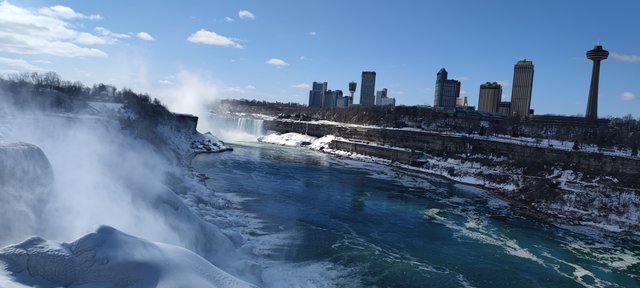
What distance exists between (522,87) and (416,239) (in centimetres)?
16753

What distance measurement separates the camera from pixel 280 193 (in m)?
29.5

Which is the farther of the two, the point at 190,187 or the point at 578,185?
the point at 578,185

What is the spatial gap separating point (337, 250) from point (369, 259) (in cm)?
155

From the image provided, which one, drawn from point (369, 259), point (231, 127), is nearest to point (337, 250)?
point (369, 259)

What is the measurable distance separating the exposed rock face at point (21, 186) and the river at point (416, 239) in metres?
7.17

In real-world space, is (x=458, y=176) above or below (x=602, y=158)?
below

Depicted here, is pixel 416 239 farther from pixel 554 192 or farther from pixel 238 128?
pixel 238 128

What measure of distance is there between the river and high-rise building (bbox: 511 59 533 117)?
147144 mm

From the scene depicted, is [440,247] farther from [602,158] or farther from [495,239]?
[602,158]

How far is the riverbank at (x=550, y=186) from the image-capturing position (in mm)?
29438

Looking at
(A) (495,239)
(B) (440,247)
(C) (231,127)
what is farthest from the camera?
(C) (231,127)

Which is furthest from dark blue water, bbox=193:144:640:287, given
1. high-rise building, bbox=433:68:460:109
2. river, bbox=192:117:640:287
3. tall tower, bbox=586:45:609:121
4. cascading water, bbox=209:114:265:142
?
high-rise building, bbox=433:68:460:109

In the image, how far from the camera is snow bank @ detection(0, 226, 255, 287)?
7.44 meters

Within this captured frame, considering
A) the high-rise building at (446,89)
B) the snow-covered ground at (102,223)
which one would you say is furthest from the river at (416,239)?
the high-rise building at (446,89)
